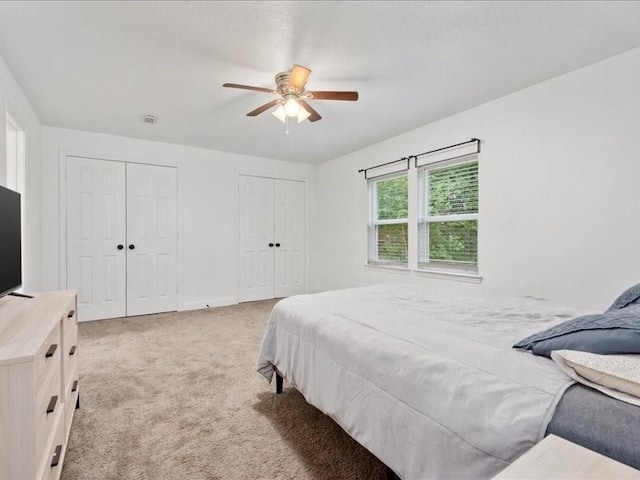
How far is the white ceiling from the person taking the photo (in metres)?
1.88

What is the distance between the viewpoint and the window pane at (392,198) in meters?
4.23

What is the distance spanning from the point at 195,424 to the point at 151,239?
10.7ft

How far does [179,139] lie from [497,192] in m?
3.92

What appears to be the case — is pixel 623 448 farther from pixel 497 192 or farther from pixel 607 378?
pixel 497 192

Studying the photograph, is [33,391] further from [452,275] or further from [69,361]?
[452,275]

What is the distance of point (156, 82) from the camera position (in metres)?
2.73

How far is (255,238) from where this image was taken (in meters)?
5.29

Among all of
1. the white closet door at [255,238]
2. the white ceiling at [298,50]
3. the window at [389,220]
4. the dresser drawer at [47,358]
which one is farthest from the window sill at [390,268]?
the dresser drawer at [47,358]

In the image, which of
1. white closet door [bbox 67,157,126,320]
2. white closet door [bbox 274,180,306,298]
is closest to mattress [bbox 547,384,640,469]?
white closet door [bbox 67,157,126,320]

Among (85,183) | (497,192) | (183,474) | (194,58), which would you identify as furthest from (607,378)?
(85,183)

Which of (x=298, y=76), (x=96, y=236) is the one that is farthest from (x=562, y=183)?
(x=96, y=236)

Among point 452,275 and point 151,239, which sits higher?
point 151,239

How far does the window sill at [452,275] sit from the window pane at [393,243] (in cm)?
40

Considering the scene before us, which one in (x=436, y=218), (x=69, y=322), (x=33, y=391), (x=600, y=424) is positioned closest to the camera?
(x=600, y=424)
